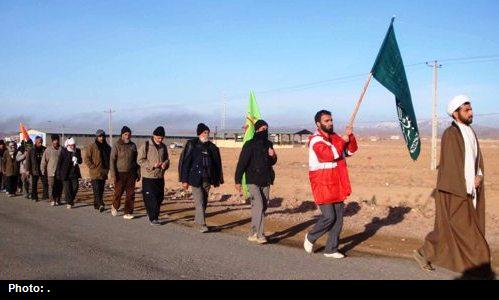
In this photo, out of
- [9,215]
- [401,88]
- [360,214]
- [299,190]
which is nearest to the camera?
[401,88]

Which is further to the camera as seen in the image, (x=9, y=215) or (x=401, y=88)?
(x=9, y=215)

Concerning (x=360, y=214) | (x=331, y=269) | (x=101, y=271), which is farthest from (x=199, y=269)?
(x=360, y=214)

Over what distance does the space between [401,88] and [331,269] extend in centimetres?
321

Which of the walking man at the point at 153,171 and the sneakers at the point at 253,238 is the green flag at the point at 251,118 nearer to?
the walking man at the point at 153,171

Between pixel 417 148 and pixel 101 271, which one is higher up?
pixel 417 148

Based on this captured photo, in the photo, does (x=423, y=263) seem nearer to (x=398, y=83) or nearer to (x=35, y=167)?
(x=398, y=83)

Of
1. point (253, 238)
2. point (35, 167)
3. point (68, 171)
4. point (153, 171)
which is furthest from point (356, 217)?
point (35, 167)

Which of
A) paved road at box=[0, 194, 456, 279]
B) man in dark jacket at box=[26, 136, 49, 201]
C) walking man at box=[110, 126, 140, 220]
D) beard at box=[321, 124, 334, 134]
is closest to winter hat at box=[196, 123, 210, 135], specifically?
paved road at box=[0, 194, 456, 279]

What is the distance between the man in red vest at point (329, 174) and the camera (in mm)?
7402

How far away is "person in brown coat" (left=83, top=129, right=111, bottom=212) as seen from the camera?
13.2 m

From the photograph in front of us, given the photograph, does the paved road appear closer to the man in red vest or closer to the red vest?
the man in red vest

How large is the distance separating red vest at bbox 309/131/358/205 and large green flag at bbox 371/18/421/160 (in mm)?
1332

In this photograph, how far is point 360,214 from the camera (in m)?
11.5
